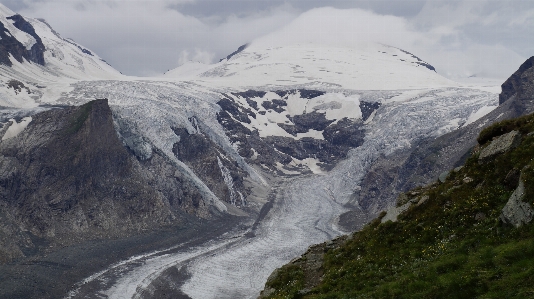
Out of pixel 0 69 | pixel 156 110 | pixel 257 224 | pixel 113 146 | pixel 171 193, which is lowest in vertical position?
pixel 257 224

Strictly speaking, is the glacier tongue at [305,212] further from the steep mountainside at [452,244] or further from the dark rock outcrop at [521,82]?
the steep mountainside at [452,244]

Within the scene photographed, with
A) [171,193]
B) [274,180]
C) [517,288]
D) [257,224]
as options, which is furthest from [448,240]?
[274,180]

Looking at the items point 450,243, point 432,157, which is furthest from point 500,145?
point 432,157

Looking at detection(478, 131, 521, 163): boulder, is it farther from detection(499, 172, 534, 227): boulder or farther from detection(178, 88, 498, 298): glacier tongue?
detection(178, 88, 498, 298): glacier tongue

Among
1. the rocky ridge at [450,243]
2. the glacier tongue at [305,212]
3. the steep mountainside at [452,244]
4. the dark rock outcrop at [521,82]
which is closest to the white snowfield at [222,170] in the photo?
the glacier tongue at [305,212]

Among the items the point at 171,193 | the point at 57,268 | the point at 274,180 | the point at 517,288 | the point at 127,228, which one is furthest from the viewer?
the point at 274,180

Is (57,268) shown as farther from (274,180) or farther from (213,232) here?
(274,180)
